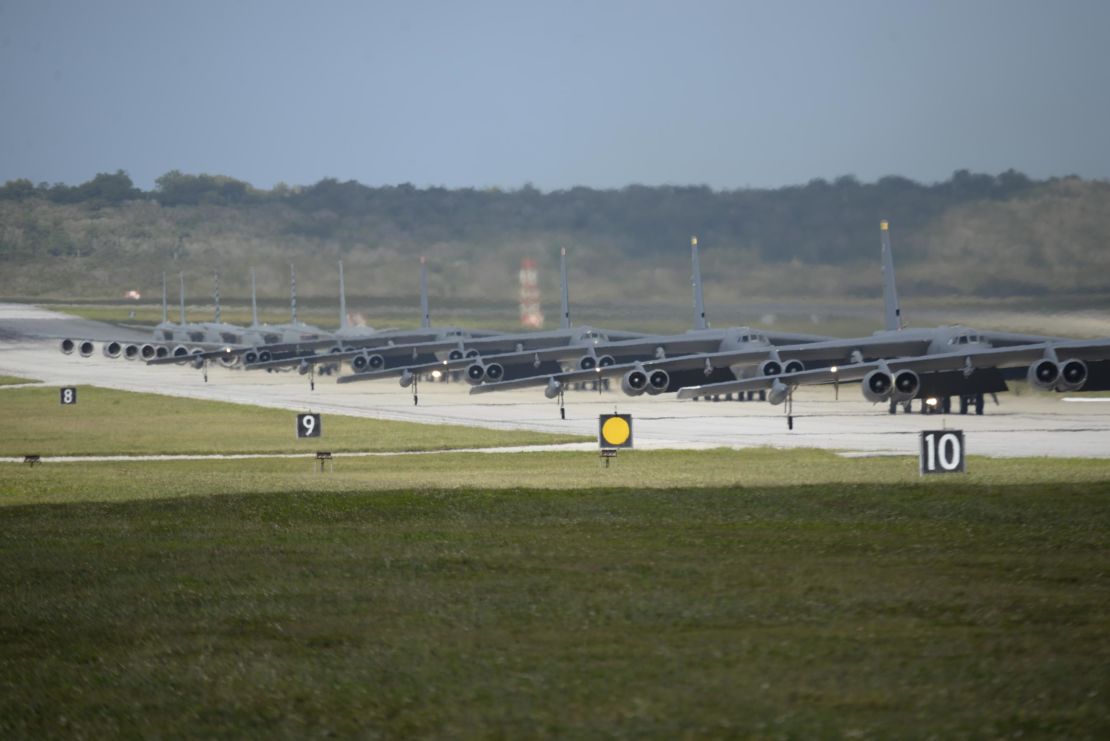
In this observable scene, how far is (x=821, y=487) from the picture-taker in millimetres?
26547

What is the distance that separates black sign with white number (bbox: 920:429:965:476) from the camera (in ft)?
92.0

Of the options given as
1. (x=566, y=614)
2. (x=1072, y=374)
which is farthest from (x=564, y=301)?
(x=566, y=614)

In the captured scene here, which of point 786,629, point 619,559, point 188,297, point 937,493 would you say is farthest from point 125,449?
point 188,297

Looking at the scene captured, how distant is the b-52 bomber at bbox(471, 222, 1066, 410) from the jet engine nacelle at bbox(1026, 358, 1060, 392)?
9.18ft

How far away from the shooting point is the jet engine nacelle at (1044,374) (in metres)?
53.9

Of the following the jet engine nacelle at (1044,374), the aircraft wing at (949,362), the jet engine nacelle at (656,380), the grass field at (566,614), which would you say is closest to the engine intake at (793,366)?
the jet engine nacelle at (656,380)

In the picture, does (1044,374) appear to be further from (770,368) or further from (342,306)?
(342,306)

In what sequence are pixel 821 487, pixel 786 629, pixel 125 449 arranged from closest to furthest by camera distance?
pixel 786 629 < pixel 821 487 < pixel 125 449

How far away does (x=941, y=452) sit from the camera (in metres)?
28.1

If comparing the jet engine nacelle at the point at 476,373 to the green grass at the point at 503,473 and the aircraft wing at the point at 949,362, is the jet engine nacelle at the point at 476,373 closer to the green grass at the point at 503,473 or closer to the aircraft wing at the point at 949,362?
the aircraft wing at the point at 949,362

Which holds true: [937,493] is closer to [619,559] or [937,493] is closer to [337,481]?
[619,559]

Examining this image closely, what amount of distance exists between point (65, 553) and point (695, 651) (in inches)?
393

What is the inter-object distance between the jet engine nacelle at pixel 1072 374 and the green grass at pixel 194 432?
1743 centimetres

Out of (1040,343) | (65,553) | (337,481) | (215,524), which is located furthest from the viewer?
(1040,343)
